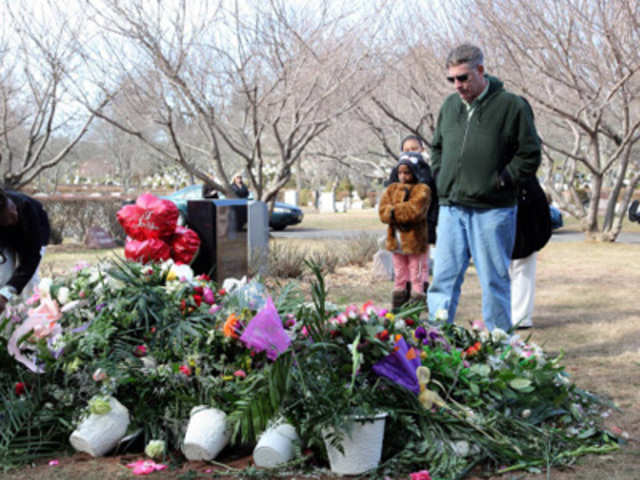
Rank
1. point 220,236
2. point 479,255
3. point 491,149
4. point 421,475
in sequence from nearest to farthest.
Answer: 1. point 421,475
2. point 491,149
3. point 479,255
4. point 220,236

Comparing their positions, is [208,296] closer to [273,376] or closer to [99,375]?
[99,375]

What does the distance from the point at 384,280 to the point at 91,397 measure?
24.7 ft

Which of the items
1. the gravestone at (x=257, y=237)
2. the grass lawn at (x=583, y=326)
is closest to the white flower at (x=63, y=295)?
the grass lawn at (x=583, y=326)

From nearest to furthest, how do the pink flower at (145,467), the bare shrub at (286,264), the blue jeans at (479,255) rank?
1. the pink flower at (145,467)
2. the blue jeans at (479,255)
3. the bare shrub at (286,264)

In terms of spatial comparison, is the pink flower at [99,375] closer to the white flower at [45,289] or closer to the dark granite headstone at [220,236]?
the white flower at [45,289]

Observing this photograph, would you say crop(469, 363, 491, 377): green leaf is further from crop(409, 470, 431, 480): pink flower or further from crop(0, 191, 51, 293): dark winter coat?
crop(0, 191, 51, 293): dark winter coat

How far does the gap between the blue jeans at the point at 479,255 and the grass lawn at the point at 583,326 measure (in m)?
0.56

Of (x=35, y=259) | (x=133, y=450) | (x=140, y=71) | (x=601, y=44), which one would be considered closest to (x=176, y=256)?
(x=35, y=259)

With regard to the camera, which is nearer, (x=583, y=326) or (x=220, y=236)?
(x=583, y=326)

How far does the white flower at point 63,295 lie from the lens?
12.5ft

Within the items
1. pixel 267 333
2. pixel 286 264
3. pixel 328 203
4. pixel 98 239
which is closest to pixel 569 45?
pixel 286 264

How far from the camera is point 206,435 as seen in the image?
3.17 meters

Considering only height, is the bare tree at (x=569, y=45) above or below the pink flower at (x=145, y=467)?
above

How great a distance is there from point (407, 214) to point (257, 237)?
8.89 feet
